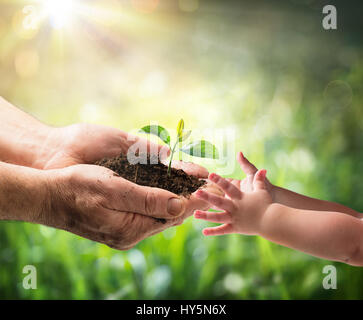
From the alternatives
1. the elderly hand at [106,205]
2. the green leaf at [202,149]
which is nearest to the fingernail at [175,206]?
the elderly hand at [106,205]

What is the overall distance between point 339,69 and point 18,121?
1.08 m

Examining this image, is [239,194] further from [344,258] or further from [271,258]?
[271,258]

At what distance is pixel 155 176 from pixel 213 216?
0.17 m

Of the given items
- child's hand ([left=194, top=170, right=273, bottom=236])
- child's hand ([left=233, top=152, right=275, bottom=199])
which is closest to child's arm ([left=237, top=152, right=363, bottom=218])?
child's hand ([left=233, top=152, right=275, bottom=199])

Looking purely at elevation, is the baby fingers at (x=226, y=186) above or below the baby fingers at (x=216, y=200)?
above

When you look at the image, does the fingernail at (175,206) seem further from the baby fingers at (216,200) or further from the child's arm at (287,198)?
the child's arm at (287,198)

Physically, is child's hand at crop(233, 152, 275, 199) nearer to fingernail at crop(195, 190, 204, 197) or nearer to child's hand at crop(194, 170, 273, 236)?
child's hand at crop(194, 170, 273, 236)

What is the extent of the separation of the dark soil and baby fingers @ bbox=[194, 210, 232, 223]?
87 mm

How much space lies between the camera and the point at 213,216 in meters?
0.76

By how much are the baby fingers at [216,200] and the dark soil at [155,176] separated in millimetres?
96

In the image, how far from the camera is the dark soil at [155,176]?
2.74 ft

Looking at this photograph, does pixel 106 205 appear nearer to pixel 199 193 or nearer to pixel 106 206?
pixel 106 206

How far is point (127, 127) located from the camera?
4.54 ft
